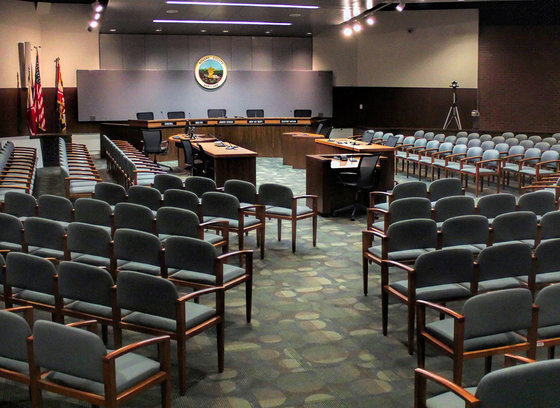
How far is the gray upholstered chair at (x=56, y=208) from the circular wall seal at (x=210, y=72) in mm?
13985

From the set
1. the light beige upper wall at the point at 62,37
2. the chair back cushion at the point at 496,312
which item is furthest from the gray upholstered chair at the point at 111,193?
the light beige upper wall at the point at 62,37

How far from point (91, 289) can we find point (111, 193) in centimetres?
364

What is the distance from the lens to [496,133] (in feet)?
52.2

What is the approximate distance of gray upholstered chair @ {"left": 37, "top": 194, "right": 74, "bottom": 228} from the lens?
21.5 ft

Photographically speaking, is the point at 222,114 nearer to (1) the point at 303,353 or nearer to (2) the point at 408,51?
(2) the point at 408,51

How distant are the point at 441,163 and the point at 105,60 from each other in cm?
1141

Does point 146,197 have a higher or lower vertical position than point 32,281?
higher

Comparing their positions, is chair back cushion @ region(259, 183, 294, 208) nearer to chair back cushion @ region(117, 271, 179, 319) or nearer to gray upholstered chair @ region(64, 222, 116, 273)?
gray upholstered chair @ region(64, 222, 116, 273)

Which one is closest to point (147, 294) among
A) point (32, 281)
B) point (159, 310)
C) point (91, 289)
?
point (159, 310)

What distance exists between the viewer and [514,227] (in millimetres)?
5695

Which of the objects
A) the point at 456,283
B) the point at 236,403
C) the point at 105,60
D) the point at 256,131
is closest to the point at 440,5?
the point at 256,131

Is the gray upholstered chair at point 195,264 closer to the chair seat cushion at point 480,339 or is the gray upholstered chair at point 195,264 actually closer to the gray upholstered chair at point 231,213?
the chair seat cushion at point 480,339

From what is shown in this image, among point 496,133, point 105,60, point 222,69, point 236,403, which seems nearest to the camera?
point 236,403

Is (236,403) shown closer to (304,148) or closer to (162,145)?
(304,148)
